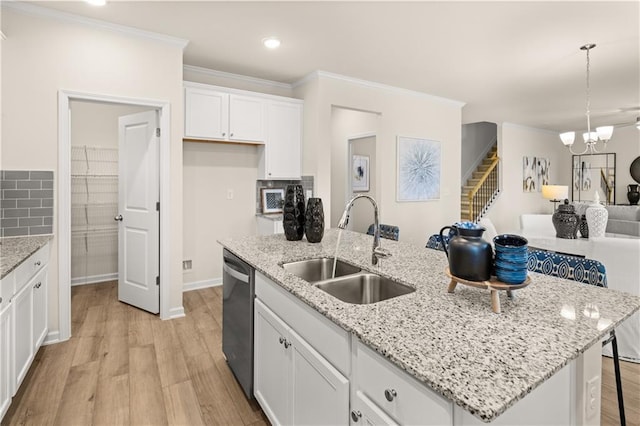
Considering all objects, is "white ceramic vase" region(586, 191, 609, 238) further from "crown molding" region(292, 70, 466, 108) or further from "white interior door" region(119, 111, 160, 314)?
"white interior door" region(119, 111, 160, 314)

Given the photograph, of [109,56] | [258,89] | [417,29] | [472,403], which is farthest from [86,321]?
[417,29]

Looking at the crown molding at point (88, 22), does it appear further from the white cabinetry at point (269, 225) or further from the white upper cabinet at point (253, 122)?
the white cabinetry at point (269, 225)

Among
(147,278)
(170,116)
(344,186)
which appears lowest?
(147,278)

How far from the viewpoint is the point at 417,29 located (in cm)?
309

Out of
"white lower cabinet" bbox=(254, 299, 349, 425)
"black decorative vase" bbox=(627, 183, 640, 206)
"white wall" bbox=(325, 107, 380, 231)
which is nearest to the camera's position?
"white lower cabinet" bbox=(254, 299, 349, 425)

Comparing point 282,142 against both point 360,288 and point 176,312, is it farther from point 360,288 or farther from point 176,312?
point 360,288

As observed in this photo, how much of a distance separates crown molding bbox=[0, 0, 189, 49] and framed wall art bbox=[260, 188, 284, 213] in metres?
1.89

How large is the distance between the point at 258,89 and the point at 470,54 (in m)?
2.46

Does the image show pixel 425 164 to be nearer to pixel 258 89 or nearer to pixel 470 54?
pixel 470 54

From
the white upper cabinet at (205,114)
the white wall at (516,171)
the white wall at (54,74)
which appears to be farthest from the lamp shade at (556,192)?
the white wall at (54,74)

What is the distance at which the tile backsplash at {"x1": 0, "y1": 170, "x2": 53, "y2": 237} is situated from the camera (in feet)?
8.79

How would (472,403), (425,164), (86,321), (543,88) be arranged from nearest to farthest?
(472,403) < (86,321) < (543,88) < (425,164)

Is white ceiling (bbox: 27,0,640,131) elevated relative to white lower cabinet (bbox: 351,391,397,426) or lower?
elevated

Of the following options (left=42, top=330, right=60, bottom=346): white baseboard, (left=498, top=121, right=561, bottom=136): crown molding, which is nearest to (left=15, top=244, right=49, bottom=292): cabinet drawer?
(left=42, top=330, right=60, bottom=346): white baseboard
